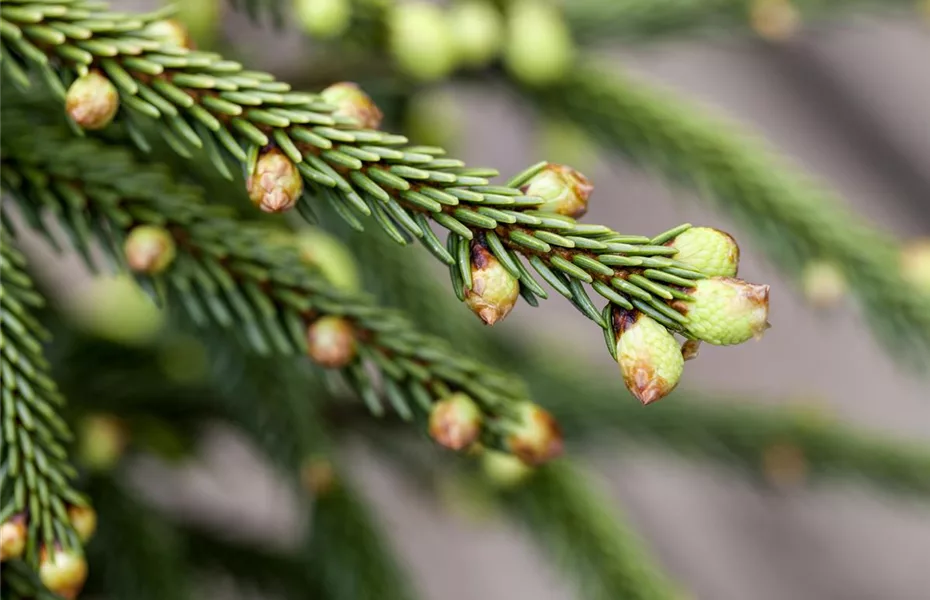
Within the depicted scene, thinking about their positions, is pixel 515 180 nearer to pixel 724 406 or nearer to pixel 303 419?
pixel 303 419

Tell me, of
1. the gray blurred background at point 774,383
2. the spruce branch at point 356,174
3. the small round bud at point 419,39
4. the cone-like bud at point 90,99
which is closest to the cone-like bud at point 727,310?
the spruce branch at point 356,174

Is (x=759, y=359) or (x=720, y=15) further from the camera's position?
(x=759, y=359)

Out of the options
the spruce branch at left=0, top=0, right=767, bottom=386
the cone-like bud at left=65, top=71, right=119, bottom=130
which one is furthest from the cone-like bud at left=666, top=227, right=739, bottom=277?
the cone-like bud at left=65, top=71, right=119, bottom=130

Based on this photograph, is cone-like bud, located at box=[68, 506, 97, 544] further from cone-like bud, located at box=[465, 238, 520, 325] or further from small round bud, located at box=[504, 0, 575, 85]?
small round bud, located at box=[504, 0, 575, 85]

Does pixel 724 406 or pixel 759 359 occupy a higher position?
pixel 724 406

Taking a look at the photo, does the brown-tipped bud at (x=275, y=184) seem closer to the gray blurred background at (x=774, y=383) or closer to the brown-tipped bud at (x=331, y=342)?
the brown-tipped bud at (x=331, y=342)

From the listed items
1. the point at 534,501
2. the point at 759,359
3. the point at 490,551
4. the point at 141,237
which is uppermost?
the point at 141,237

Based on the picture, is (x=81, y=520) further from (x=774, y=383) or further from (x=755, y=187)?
(x=774, y=383)

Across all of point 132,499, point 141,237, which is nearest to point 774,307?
point 132,499
